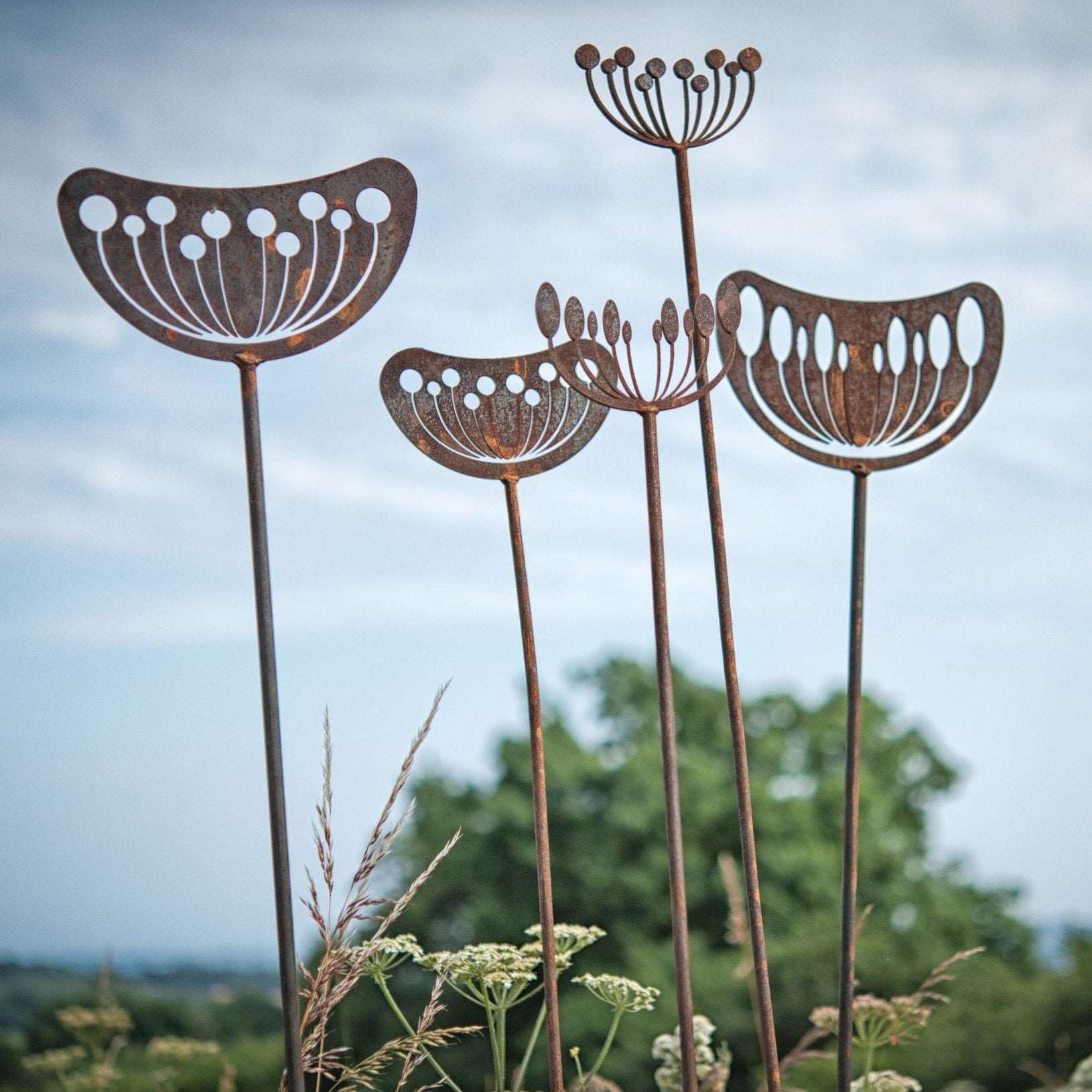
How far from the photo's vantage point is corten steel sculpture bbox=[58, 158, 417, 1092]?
1.56 metres

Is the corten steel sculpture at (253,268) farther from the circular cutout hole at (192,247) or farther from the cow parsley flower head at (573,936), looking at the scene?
the cow parsley flower head at (573,936)

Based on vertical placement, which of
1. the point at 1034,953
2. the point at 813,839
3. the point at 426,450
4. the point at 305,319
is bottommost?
the point at 1034,953

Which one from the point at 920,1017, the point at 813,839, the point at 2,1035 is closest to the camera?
the point at 920,1017

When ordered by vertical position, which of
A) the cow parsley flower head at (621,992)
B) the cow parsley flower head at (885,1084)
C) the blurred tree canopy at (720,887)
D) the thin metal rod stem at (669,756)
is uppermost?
the thin metal rod stem at (669,756)

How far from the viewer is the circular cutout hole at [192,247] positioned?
5.25ft

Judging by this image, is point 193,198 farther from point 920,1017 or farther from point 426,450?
point 920,1017

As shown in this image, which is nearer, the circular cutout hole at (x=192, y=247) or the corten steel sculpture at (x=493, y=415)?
the circular cutout hole at (x=192, y=247)

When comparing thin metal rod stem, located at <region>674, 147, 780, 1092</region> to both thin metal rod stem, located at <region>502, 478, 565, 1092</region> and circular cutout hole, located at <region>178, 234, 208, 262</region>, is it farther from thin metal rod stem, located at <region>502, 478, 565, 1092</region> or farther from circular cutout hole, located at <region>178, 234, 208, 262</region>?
circular cutout hole, located at <region>178, 234, 208, 262</region>

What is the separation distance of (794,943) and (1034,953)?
13.0 feet

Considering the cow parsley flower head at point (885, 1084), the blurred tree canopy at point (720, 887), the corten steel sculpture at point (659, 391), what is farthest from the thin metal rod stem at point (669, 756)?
the blurred tree canopy at point (720, 887)

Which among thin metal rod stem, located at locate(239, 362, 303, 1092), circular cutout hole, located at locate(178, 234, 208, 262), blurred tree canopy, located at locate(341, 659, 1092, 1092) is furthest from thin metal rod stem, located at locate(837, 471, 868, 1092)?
blurred tree canopy, located at locate(341, 659, 1092, 1092)

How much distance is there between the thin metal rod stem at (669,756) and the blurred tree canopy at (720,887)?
11.7 ft

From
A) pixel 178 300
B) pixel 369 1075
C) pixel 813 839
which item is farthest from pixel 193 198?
pixel 813 839

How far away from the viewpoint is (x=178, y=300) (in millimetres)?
1598
